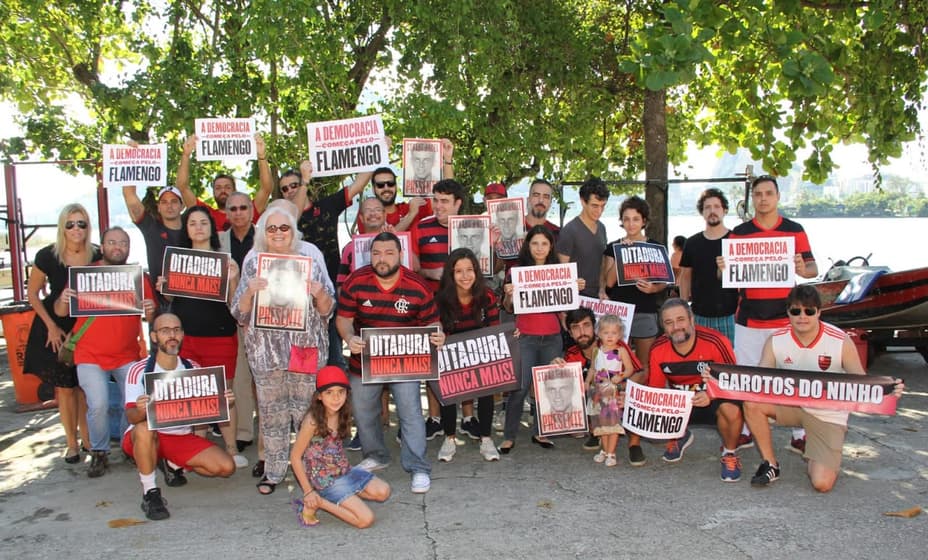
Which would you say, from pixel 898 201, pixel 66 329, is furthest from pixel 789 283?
pixel 898 201

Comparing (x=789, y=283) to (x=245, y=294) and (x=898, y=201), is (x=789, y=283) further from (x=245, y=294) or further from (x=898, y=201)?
(x=898, y=201)

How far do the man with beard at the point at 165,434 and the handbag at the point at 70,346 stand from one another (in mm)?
715

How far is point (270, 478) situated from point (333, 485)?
2.83 feet

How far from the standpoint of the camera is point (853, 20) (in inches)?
384

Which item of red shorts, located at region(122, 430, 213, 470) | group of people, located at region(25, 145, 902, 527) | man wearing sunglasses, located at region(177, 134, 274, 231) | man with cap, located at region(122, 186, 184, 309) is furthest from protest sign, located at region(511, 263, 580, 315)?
man with cap, located at region(122, 186, 184, 309)

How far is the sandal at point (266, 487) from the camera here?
19.0ft

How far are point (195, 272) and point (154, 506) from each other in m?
1.71

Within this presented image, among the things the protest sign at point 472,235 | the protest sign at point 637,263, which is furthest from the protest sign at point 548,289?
the protest sign at point 637,263

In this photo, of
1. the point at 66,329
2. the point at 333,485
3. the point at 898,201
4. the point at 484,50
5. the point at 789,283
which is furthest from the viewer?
the point at 898,201

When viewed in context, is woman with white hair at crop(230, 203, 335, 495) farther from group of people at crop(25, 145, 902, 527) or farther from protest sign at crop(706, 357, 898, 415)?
protest sign at crop(706, 357, 898, 415)

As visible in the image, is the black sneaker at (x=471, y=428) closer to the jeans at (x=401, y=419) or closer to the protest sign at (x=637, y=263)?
the jeans at (x=401, y=419)

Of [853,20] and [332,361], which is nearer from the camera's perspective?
[332,361]

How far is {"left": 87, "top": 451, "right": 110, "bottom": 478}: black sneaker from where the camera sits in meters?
6.31

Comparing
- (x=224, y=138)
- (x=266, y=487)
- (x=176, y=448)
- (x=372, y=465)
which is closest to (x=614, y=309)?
(x=372, y=465)
